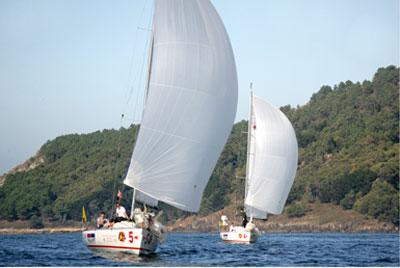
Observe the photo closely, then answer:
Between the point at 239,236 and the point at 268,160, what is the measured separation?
348 inches

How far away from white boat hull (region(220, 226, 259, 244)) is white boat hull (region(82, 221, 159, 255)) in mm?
18191

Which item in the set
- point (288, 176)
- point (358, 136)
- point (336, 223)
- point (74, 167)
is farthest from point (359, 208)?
point (74, 167)

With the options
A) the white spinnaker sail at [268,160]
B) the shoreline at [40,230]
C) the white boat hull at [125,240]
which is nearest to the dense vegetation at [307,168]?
the shoreline at [40,230]

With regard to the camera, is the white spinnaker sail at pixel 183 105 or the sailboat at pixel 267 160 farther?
the sailboat at pixel 267 160

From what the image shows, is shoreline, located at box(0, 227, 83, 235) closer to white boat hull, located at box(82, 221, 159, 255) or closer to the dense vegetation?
the dense vegetation

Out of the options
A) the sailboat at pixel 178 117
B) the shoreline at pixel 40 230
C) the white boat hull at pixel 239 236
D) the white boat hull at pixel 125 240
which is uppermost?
the sailboat at pixel 178 117

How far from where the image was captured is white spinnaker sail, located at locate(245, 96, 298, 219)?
193ft

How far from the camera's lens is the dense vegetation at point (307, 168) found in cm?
10175

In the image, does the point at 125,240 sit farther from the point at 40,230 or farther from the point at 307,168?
the point at 307,168

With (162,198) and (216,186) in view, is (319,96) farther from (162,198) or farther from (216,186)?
(162,198)

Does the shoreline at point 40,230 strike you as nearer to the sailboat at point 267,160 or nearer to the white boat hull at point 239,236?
the sailboat at point 267,160

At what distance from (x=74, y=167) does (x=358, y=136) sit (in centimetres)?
4890

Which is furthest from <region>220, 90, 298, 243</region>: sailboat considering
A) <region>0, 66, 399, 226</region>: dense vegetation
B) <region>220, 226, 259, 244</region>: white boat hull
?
<region>0, 66, 399, 226</region>: dense vegetation

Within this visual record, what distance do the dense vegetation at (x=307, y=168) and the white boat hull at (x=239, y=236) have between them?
4572 cm
